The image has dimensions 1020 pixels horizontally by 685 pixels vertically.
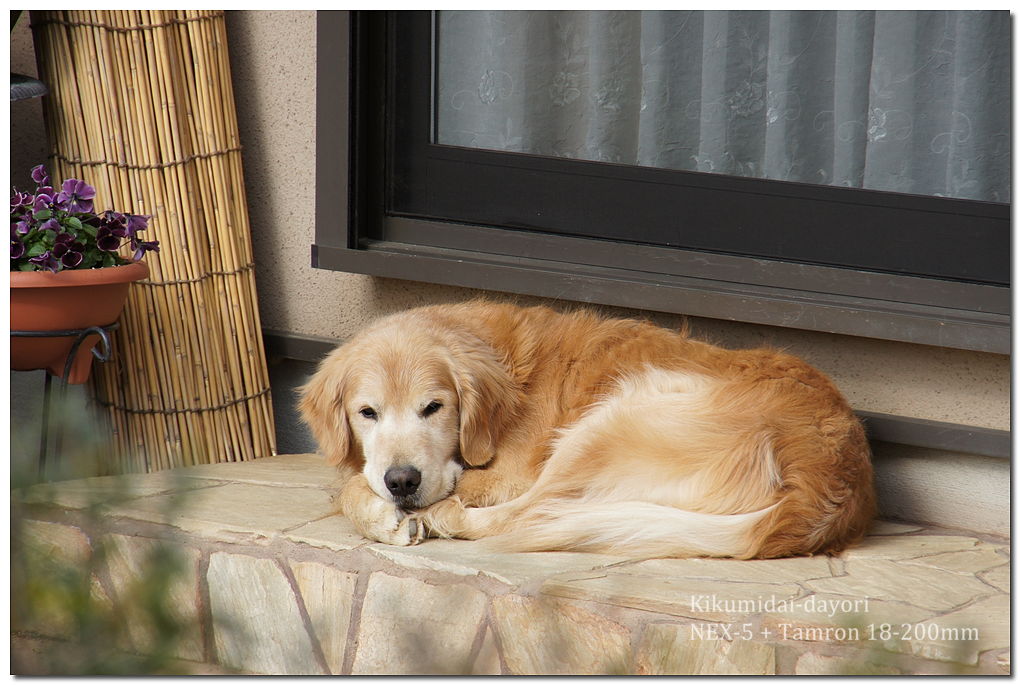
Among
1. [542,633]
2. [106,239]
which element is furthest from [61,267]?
[542,633]

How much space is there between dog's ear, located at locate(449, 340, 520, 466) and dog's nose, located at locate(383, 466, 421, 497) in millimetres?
190

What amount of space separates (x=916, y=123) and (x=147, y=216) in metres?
2.56

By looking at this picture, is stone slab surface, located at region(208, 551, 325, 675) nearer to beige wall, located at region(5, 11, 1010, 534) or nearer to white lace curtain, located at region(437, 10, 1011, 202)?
beige wall, located at region(5, 11, 1010, 534)

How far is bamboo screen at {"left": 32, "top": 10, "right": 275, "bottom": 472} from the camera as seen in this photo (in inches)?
142

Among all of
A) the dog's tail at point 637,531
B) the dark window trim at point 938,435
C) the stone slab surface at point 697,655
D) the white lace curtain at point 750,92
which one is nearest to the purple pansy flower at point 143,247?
the white lace curtain at point 750,92

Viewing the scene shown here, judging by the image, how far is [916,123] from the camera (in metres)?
3.25

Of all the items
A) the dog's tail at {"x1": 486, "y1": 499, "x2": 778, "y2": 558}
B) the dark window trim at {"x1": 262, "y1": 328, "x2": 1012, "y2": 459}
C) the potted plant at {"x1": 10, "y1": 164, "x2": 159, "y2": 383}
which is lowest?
the dog's tail at {"x1": 486, "y1": 499, "x2": 778, "y2": 558}

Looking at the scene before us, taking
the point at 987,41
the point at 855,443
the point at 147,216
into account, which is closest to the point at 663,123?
the point at 987,41

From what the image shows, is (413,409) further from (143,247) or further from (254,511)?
(143,247)

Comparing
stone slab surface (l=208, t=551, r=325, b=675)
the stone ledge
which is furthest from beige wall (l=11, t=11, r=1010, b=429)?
stone slab surface (l=208, t=551, r=325, b=675)

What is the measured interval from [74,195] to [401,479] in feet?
4.84

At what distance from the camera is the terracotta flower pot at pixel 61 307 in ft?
10.6

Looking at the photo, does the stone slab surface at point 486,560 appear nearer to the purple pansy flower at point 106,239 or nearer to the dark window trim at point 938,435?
the dark window trim at point 938,435

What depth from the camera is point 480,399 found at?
2.92m
